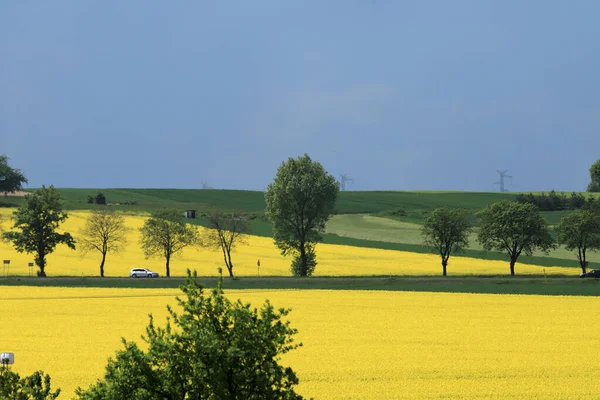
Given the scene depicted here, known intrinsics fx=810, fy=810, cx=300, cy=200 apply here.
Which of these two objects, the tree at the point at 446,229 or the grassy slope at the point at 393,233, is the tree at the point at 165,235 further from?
the grassy slope at the point at 393,233

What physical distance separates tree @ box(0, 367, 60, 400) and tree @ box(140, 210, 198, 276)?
3028 inches

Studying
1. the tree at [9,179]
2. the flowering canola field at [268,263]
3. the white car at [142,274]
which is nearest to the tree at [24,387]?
the white car at [142,274]

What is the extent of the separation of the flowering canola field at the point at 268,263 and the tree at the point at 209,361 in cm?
7649

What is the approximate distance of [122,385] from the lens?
50.3 feet

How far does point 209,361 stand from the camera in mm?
15070

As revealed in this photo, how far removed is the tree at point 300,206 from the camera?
318 ft

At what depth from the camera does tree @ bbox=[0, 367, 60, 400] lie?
1617cm

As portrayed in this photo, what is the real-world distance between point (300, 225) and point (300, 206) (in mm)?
2309

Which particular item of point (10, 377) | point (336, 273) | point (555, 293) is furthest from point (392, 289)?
point (10, 377)

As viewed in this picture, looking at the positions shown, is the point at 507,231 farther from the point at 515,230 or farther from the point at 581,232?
the point at 581,232

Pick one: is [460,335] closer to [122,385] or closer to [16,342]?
[16,342]

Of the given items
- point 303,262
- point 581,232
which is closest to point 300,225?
point 303,262

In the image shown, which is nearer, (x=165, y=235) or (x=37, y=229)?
(x=37, y=229)

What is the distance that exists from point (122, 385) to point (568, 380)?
20525mm
